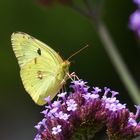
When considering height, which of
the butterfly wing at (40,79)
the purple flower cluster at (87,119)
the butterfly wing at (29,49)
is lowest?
the purple flower cluster at (87,119)

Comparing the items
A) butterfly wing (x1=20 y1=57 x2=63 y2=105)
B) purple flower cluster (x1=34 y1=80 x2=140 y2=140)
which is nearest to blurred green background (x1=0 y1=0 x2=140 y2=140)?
butterfly wing (x1=20 y1=57 x2=63 y2=105)

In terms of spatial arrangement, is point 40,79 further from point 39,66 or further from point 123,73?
point 123,73

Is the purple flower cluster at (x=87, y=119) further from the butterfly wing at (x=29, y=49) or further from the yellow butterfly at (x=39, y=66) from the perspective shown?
the butterfly wing at (x=29, y=49)

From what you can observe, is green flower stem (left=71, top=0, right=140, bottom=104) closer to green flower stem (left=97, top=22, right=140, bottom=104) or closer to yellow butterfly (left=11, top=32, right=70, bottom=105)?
green flower stem (left=97, top=22, right=140, bottom=104)

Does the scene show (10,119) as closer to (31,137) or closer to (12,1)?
(31,137)

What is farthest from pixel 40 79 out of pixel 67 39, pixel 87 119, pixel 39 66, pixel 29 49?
pixel 67 39

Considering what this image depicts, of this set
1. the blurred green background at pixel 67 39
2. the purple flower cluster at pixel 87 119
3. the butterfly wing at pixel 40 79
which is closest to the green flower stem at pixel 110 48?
the butterfly wing at pixel 40 79
